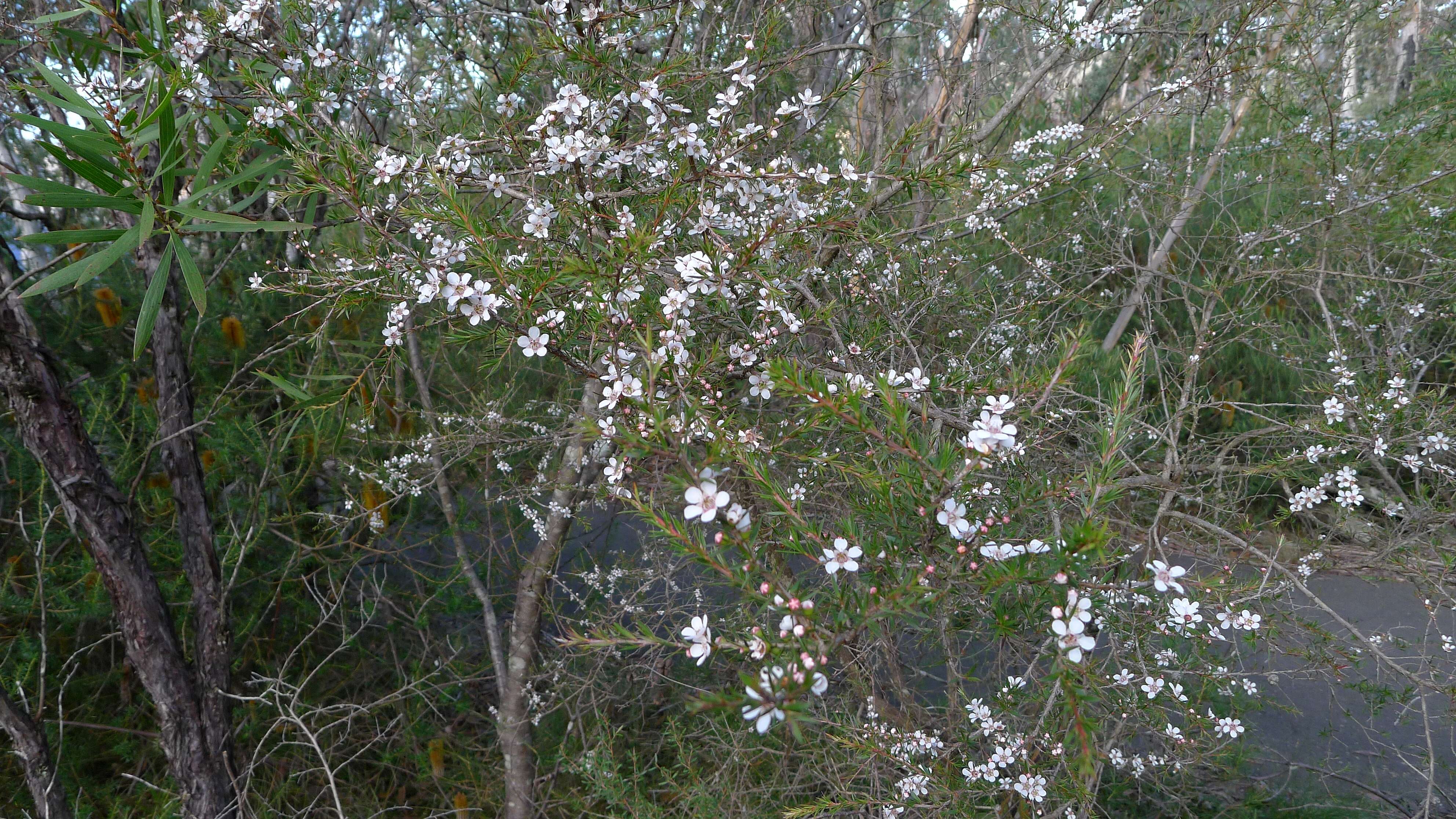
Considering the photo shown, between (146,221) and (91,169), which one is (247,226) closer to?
(146,221)

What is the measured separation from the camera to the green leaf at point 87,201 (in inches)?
61.6

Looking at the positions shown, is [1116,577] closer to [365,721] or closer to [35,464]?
[365,721]

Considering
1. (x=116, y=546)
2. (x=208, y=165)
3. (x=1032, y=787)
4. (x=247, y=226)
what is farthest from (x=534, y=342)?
(x=116, y=546)

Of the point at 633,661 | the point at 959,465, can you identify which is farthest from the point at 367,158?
the point at 633,661

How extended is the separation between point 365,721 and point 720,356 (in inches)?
120

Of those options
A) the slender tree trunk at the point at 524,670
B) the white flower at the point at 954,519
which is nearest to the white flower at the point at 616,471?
the white flower at the point at 954,519

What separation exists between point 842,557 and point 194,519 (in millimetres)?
2446

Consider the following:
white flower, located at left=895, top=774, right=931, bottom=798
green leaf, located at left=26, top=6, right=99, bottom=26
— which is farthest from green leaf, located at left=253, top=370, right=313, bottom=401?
white flower, located at left=895, top=774, right=931, bottom=798

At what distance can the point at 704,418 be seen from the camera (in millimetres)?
1207

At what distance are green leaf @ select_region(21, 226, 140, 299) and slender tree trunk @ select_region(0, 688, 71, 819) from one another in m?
1.42

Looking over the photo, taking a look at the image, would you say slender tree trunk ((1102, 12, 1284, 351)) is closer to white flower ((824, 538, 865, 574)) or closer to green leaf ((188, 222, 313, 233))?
white flower ((824, 538, 865, 574))

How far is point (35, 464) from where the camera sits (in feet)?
9.76

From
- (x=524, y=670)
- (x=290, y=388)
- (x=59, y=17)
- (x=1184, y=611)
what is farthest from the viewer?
(x=524, y=670)

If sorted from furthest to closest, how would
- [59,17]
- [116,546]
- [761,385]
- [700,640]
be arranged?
[116,546], [59,17], [761,385], [700,640]
